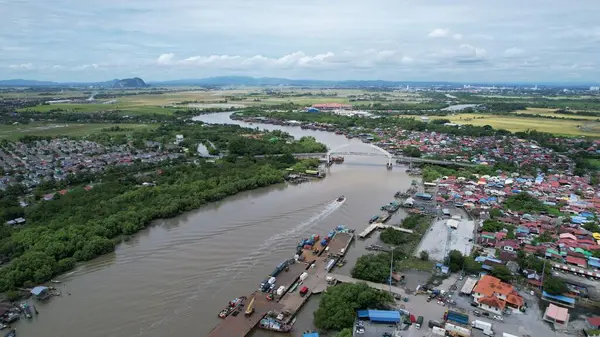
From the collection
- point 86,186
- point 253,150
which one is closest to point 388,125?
point 253,150

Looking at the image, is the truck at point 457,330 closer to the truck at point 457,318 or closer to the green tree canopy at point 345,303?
the truck at point 457,318

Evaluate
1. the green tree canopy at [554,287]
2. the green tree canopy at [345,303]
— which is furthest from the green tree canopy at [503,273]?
the green tree canopy at [345,303]

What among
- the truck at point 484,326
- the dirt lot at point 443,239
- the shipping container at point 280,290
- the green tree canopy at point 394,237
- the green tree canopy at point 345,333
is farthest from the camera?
the green tree canopy at point 394,237

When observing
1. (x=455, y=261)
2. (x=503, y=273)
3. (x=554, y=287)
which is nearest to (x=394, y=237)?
(x=455, y=261)

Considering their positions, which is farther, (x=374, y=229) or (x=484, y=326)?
(x=374, y=229)

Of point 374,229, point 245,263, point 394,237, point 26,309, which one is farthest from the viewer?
point 374,229

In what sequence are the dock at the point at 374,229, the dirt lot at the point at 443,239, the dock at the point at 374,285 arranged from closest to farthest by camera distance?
the dock at the point at 374,285, the dirt lot at the point at 443,239, the dock at the point at 374,229

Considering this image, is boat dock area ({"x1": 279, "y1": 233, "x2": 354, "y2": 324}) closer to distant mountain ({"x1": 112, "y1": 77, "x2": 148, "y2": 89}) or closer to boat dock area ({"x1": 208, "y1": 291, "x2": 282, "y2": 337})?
boat dock area ({"x1": 208, "y1": 291, "x2": 282, "y2": 337})

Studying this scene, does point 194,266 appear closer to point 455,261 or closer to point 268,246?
point 268,246
